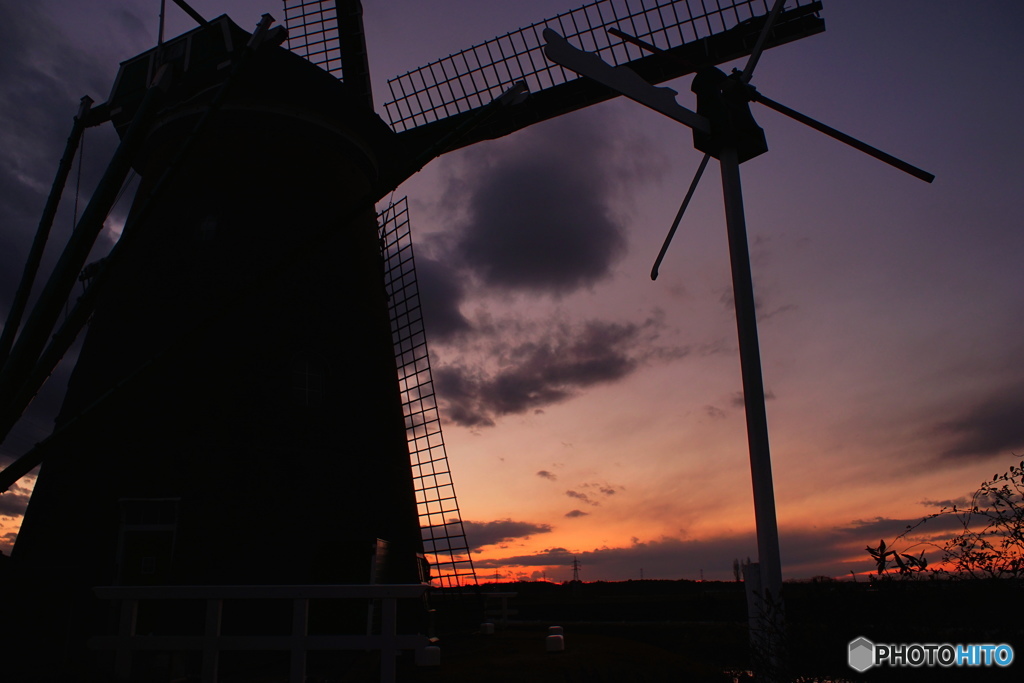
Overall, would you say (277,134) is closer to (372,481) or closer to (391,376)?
(391,376)

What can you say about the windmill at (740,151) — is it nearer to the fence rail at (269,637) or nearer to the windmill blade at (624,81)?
the windmill blade at (624,81)

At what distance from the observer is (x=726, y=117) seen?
23.9 feet

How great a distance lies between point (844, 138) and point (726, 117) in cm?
144

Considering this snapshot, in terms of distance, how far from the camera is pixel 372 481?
13.0 metres

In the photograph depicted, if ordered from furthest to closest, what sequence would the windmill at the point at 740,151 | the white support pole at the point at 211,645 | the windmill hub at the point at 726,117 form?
the windmill hub at the point at 726,117 → the white support pole at the point at 211,645 → the windmill at the point at 740,151

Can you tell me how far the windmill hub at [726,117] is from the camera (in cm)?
731

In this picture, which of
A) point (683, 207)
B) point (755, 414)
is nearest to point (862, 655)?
point (755, 414)

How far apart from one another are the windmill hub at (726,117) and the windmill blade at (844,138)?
26 centimetres

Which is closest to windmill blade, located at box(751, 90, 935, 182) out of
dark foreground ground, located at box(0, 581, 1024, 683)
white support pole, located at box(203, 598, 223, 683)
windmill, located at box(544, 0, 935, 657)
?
windmill, located at box(544, 0, 935, 657)

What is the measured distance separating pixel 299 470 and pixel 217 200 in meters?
5.24

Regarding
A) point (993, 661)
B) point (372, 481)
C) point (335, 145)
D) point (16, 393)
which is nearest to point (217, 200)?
point (335, 145)

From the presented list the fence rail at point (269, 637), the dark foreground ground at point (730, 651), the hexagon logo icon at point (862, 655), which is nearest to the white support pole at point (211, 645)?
the fence rail at point (269, 637)

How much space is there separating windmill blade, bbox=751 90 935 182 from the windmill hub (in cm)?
26

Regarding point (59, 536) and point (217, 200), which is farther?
point (217, 200)
